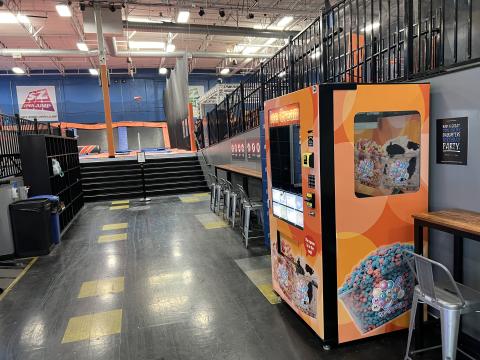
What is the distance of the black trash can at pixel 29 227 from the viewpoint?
16.8 ft

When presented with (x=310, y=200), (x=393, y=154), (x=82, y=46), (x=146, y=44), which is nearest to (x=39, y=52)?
(x=82, y=46)

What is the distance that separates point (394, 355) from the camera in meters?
2.47

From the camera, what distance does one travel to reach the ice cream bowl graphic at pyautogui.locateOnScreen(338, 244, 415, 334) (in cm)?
253

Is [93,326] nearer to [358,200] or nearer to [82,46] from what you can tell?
[358,200]

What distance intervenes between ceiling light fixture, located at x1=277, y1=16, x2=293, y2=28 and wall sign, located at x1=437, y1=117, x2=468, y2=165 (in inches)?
419

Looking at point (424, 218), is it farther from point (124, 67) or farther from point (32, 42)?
point (124, 67)

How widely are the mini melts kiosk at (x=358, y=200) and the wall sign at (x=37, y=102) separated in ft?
63.7

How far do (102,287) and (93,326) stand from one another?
918mm

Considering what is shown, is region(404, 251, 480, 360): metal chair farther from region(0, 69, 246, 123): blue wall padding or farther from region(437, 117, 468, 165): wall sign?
region(0, 69, 246, 123): blue wall padding

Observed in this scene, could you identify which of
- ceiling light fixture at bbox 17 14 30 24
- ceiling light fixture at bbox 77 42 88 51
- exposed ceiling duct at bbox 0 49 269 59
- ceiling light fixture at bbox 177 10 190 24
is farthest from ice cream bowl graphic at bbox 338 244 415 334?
ceiling light fixture at bbox 77 42 88 51

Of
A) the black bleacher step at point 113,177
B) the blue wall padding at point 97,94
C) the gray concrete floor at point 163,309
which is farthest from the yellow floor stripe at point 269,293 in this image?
the blue wall padding at point 97,94

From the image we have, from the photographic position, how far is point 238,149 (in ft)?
26.4

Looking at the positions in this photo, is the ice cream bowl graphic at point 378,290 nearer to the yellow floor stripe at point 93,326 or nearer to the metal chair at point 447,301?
the metal chair at point 447,301

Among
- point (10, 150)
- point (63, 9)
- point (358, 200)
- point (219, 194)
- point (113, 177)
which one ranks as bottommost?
point (219, 194)
